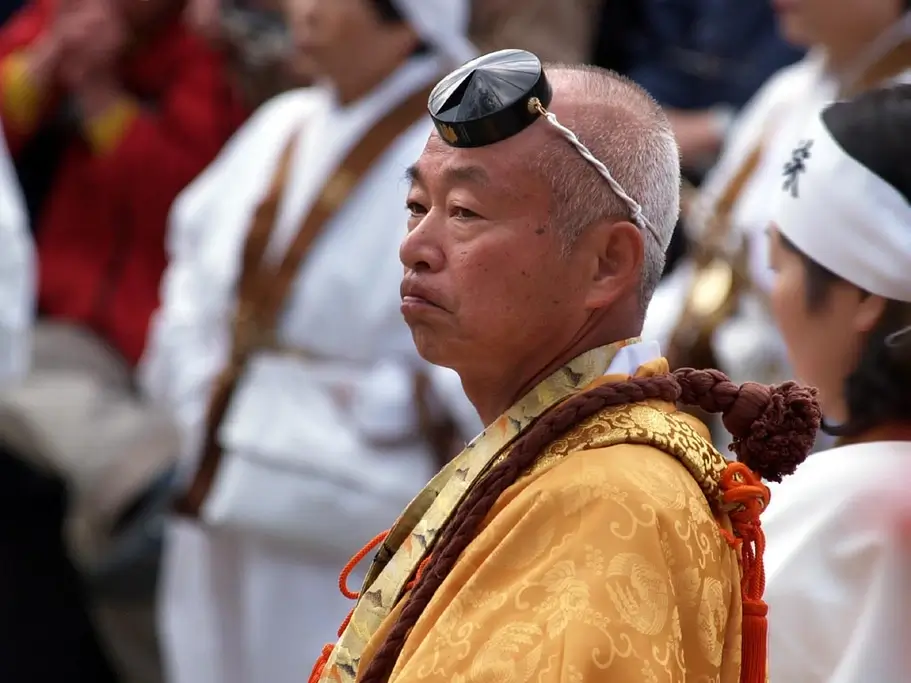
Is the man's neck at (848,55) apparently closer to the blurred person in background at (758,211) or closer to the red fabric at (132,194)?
the blurred person in background at (758,211)

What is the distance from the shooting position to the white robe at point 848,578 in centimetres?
236

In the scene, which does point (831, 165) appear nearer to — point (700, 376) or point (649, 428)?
point (700, 376)

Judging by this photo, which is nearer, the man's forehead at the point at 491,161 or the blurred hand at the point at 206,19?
the man's forehead at the point at 491,161

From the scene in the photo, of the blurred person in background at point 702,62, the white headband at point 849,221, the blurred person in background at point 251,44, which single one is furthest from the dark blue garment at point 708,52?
the white headband at point 849,221

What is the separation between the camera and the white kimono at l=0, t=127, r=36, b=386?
4.80 meters

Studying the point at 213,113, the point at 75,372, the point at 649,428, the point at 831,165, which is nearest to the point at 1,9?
the point at 213,113

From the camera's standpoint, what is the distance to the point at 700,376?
208cm

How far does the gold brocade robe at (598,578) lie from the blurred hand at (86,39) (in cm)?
389

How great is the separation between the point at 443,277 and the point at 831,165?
2.69 ft

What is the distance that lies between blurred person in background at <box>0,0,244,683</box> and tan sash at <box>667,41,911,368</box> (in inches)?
72.8

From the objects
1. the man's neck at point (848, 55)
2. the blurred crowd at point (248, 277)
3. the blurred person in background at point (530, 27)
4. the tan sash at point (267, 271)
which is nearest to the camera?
the man's neck at point (848, 55)

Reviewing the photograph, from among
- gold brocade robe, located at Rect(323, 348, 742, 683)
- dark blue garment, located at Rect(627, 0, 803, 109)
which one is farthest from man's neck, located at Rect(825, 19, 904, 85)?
gold brocade robe, located at Rect(323, 348, 742, 683)

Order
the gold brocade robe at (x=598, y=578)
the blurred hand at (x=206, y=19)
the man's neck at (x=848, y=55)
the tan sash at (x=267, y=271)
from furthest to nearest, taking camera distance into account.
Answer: the blurred hand at (x=206, y=19) < the tan sash at (x=267, y=271) < the man's neck at (x=848, y=55) < the gold brocade robe at (x=598, y=578)

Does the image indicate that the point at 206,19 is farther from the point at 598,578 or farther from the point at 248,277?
the point at 598,578
